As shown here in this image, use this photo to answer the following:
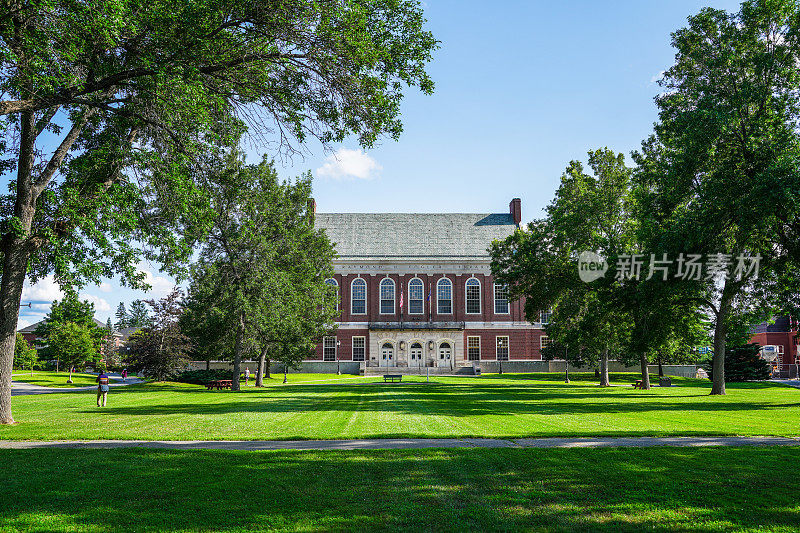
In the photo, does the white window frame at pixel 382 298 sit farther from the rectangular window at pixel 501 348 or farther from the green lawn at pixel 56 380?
the green lawn at pixel 56 380

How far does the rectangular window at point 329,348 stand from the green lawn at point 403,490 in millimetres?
62522

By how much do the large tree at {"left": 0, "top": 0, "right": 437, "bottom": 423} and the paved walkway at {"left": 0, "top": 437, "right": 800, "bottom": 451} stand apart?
4.89m

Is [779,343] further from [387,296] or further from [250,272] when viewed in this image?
[250,272]

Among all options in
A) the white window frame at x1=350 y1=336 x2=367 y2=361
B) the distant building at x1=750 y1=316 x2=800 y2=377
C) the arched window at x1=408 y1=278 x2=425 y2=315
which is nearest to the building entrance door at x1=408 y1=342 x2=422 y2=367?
the arched window at x1=408 y1=278 x2=425 y2=315

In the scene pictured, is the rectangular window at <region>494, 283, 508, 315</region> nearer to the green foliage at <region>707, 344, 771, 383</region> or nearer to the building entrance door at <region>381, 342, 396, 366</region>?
the building entrance door at <region>381, 342, 396, 366</region>

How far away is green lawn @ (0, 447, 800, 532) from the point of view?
6.12 meters

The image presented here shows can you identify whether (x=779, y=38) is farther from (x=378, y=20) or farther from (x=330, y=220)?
(x=330, y=220)

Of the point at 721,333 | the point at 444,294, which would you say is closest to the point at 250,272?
the point at 721,333

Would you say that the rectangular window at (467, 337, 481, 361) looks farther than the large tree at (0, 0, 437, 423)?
Yes

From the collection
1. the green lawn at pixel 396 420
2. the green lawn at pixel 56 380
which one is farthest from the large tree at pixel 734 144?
the green lawn at pixel 56 380

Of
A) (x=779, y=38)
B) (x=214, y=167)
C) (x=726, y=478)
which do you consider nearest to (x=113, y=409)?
(x=214, y=167)

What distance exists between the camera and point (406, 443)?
11164 millimetres

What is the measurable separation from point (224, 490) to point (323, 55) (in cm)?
919

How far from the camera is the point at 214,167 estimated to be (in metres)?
15.9
